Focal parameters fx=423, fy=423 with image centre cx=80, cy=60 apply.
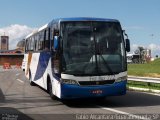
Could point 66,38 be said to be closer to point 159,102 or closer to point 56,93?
point 56,93

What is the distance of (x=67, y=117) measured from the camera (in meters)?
11.8

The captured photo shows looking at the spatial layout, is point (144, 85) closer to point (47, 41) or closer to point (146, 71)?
point (47, 41)

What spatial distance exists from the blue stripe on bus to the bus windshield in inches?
91.8

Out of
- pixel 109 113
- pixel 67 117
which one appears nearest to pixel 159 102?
pixel 109 113

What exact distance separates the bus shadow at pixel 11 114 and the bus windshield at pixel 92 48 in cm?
220

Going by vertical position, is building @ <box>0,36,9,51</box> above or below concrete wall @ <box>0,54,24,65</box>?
above

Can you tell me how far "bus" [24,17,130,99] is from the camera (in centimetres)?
1410

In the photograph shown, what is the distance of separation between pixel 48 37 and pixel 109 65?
3.66 meters

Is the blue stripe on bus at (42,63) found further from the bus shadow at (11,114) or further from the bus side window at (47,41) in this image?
the bus shadow at (11,114)

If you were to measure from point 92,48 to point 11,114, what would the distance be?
146 inches

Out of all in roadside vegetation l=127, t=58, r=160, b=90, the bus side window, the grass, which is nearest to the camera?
the bus side window

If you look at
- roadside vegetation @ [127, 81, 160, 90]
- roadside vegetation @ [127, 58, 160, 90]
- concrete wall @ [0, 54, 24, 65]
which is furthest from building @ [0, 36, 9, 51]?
roadside vegetation @ [127, 81, 160, 90]

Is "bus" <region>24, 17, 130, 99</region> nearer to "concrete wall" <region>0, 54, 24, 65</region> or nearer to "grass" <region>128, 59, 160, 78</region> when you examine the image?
"grass" <region>128, 59, 160, 78</region>

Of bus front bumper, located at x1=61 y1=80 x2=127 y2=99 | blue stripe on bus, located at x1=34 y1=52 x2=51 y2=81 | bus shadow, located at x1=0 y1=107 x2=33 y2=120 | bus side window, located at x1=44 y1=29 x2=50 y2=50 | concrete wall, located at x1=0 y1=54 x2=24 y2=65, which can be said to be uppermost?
bus side window, located at x1=44 y1=29 x2=50 y2=50
